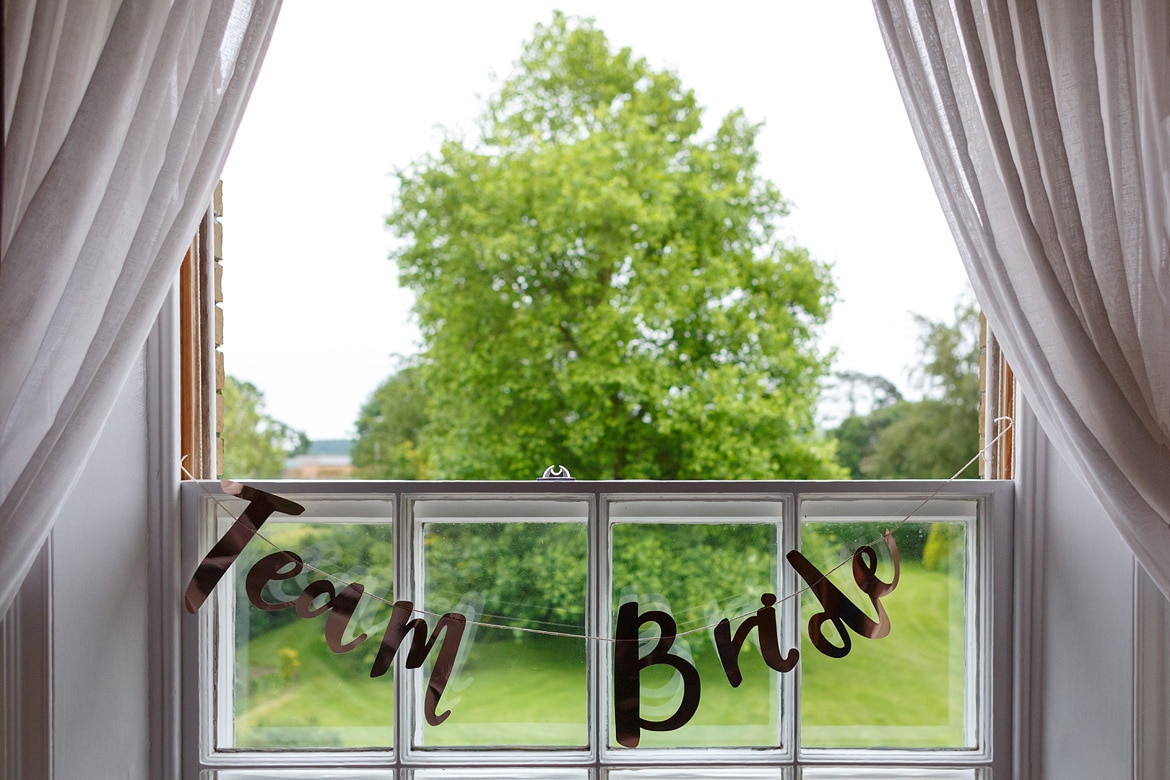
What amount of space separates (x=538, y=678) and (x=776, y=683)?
0.35 metres

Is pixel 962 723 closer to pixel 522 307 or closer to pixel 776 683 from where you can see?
pixel 776 683

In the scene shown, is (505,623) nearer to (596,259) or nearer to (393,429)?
(596,259)

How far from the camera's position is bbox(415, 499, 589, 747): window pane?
1142 mm

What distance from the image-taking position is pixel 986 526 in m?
1.12

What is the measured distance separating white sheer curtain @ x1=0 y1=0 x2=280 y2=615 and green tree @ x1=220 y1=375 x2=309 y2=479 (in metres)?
5.05

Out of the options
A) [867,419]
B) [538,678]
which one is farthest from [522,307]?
[538,678]

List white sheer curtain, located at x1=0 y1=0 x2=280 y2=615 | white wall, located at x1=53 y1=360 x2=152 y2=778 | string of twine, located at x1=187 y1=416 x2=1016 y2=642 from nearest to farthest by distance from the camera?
white sheer curtain, located at x1=0 y1=0 x2=280 y2=615
white wall, located at x1=53 y1=360 x2=152 y2=778
string of twine, located at x1=187 y1=416 x2=1016 y2=642

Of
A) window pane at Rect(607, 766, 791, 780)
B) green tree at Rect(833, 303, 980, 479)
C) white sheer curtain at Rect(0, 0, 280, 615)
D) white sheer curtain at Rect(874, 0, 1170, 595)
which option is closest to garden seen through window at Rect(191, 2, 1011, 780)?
green tree at Rect(833, 303, 980, 479)

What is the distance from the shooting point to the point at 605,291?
548cm

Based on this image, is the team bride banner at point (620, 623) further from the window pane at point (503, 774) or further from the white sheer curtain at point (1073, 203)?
the white sheer curtain at point (1073, 203)

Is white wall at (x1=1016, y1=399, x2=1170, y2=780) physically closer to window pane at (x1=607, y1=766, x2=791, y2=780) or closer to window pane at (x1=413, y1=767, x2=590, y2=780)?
window pane at (x1=607, y1=766, x2=791, y2=780)

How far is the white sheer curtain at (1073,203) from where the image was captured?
0.88 metres

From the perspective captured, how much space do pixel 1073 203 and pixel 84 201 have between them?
1.09m

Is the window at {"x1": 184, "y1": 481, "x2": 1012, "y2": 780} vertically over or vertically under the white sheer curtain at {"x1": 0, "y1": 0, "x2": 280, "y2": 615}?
under
